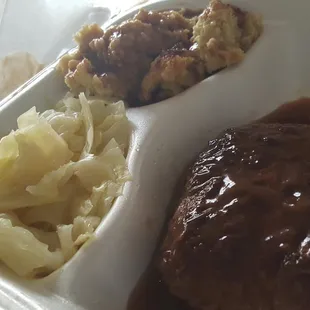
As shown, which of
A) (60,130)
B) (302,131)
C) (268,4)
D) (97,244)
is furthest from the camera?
(268,4)

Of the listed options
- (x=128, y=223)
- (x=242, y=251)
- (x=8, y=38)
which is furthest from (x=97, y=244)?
(x=8, y=38)

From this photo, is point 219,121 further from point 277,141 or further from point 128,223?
point 128,223

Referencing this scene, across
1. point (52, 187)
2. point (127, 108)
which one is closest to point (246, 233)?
point (52, 187)

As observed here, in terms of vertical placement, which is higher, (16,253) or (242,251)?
(16,253)

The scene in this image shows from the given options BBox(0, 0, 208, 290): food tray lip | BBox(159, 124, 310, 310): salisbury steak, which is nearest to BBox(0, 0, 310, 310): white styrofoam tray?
BBox(0, 0, 208, 290): food tray lip

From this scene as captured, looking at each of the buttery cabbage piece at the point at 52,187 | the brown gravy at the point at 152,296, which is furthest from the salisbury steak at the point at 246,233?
the buttery cabbage piece at the point at 52,187

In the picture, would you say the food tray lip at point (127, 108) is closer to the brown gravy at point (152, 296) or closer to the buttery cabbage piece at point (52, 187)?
the buttery cabbage piece at point (52, 187)
